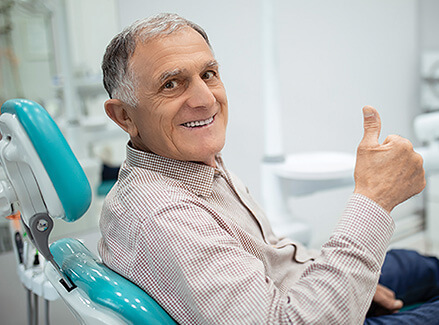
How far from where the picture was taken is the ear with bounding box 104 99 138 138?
3.03 ft

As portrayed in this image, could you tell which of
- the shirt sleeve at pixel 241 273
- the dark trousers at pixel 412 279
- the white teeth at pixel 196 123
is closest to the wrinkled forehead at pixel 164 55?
the white teeth at pixel 196 123

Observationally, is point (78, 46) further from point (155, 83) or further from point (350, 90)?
point (350, 90)

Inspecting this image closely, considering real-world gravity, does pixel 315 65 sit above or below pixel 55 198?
above

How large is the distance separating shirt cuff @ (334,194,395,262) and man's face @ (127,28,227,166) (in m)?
0.32

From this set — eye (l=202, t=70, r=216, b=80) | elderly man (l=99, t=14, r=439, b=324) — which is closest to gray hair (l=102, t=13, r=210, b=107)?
elderly man (l=99, t=14, r=439, b=324)

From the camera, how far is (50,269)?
2.95ft

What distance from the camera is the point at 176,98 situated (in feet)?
2.89

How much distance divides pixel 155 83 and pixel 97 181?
116cm

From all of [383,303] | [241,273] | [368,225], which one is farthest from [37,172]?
[383,303]

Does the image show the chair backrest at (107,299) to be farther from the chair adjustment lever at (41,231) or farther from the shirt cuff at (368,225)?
the shirt cuff at (368,225)

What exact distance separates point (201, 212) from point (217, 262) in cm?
11

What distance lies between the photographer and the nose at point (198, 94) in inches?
34.7

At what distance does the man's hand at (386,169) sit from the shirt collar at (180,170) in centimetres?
31

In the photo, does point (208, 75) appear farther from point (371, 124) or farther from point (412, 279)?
point (412, 279)
